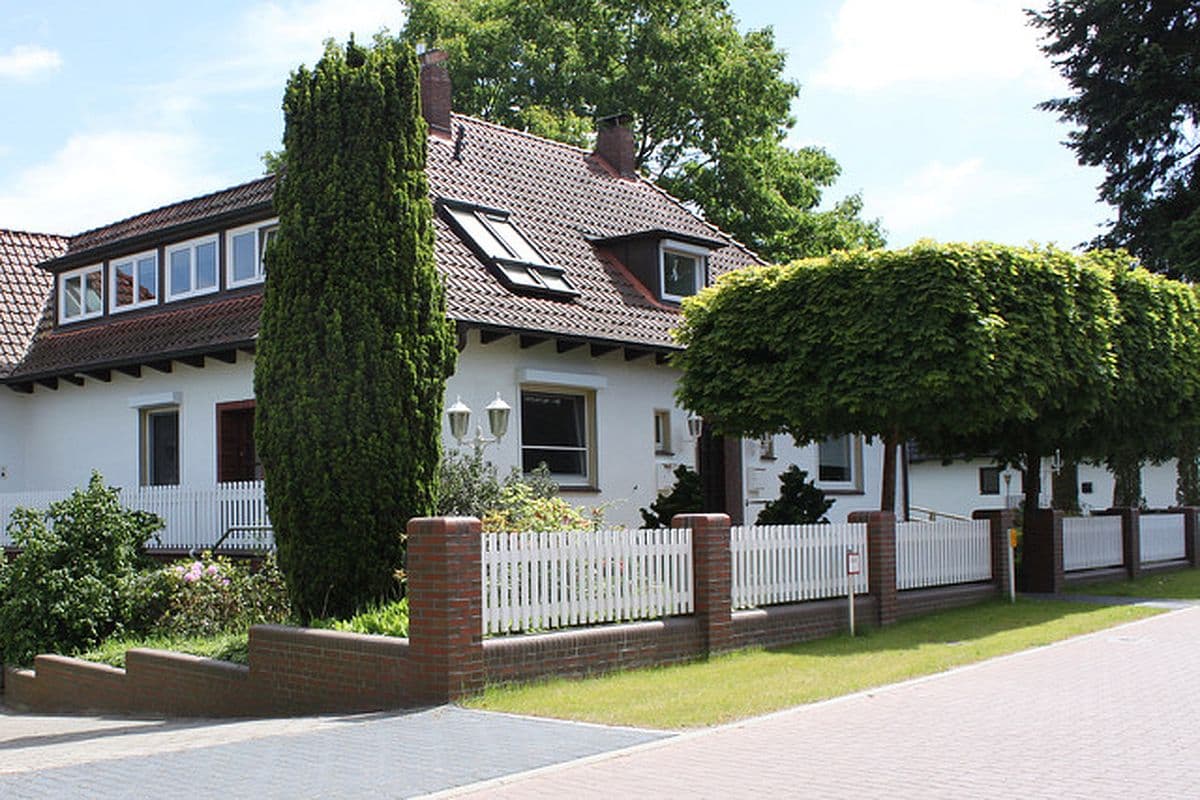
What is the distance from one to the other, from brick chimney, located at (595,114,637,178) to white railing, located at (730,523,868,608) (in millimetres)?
14426

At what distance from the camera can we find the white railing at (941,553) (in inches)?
664

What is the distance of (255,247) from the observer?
21.4 m

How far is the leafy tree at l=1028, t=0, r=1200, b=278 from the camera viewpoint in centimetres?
3212

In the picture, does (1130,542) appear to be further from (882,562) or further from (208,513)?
(208,513)

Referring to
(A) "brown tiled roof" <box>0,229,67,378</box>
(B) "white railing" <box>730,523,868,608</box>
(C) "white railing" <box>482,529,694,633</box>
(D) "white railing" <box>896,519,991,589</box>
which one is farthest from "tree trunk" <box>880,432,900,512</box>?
(A) "brown tiled roof" <box>0,229,67,378</box>

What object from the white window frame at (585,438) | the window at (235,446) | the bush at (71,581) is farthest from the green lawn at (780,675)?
the window at (235,446)

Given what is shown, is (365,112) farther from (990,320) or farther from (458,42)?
(458,42)

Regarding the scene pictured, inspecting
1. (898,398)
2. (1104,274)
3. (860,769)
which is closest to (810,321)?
(898,398)

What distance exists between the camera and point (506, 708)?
10555mm

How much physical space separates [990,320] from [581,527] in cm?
562

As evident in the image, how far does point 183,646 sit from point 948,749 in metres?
9.08

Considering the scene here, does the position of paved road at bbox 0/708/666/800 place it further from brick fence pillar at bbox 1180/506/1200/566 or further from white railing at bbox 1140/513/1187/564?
brick fence pillar at bbox 1180/506/1200/566

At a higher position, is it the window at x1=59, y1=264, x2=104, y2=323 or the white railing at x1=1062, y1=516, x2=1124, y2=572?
the window at x1=59, y1=264, x2=104, y2=323

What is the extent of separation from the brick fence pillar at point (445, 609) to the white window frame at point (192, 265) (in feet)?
39.9
